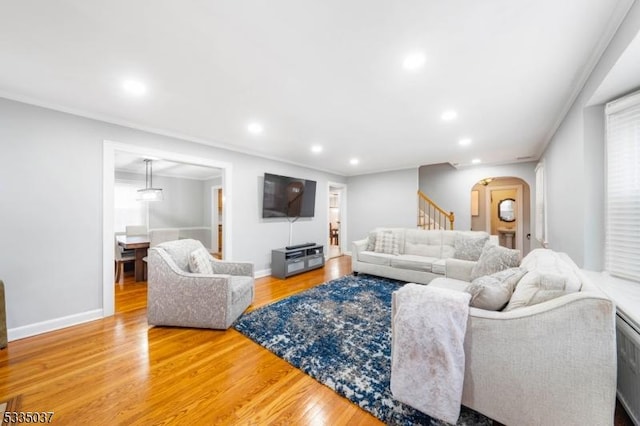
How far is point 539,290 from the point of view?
1.30 m

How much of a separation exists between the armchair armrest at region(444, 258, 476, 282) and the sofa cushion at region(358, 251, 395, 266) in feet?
3.75

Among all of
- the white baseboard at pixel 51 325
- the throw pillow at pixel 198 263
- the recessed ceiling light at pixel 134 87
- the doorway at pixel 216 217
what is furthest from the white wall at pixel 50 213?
the doorway at pixel 216 217

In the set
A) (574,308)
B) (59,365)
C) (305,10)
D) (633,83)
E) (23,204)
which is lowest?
(59,365)

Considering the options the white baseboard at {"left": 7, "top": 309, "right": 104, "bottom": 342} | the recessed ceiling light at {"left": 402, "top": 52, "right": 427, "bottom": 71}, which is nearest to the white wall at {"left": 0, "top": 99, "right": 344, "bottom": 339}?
the white baseboard at {"left": 7, "top": 309, "right": 104, "bottom": 342}

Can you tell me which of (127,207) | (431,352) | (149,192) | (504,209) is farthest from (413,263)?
(127,207)

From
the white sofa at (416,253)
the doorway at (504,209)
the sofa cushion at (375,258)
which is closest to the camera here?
the white sofa at (416,253)

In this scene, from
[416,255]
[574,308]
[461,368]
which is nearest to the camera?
[574,308]

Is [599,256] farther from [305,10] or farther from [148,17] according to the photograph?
[148,17]

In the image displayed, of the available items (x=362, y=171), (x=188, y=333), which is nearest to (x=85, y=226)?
(x=188, y=333)

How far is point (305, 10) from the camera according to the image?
130cm

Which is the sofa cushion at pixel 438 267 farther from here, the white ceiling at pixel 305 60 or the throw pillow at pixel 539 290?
the throw pillow at pixel 539 290

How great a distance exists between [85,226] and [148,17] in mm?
2493

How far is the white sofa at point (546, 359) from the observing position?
1.06m

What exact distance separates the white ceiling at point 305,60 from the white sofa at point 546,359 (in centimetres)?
154
